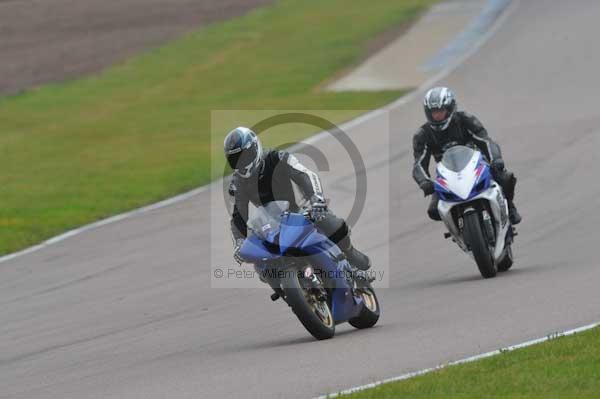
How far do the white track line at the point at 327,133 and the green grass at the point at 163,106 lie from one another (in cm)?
30

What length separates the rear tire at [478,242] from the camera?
1207cm

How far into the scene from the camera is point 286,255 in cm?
974

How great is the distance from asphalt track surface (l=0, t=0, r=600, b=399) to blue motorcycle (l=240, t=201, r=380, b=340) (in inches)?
9.1

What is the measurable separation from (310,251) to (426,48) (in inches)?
832

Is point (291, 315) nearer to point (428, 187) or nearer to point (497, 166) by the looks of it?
point (428, 187)

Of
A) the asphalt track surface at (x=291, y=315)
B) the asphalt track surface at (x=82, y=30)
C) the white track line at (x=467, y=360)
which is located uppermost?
the white track line at (x=467, y=360)

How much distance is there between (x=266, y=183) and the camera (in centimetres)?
1023

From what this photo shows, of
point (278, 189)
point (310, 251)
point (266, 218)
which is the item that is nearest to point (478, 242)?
point (278, 189)

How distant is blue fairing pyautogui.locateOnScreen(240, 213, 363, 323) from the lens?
968 centimetres

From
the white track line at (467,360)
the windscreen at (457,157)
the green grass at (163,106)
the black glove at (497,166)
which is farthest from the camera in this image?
the green grass at (163,106)

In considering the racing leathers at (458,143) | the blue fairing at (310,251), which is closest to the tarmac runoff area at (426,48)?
the racing leathers at (458,143)

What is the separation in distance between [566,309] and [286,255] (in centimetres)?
223

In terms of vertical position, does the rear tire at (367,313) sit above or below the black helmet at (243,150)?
below

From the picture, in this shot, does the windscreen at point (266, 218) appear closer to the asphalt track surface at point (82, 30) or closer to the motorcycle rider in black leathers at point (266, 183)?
the motorcycle rider in black leathers at point (266, 183)
